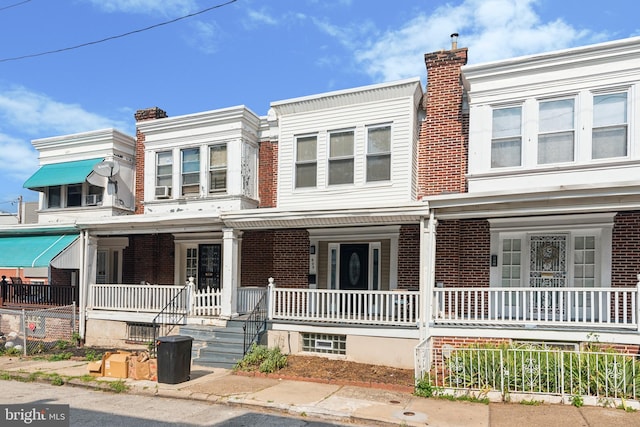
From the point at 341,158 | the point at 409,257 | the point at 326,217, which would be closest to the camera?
the point at 326,217

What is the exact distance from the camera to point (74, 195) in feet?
55.5

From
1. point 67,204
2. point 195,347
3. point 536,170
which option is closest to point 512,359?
point 536,170

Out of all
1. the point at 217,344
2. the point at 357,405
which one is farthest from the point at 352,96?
the point at 357,405

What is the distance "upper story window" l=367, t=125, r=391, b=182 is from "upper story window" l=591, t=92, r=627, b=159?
4801 mm

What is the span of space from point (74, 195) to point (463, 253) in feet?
44.9

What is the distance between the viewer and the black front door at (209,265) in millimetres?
16062

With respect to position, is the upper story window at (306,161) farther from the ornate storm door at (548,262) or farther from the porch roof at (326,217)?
the ornate storm door at (548,262)

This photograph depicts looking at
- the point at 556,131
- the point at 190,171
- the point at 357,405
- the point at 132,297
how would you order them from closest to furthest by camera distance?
the point at 357,405 < the point at 556,131 < the point at 132,297 < the point at 190,171

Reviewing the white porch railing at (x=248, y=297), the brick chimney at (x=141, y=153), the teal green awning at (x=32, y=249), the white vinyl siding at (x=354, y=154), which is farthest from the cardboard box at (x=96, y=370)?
the brick chimney at (x=141, y=153)

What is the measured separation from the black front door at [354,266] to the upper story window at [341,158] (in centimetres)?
209

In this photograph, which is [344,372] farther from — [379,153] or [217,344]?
[379,153]

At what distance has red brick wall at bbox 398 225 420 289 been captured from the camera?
1257 cm

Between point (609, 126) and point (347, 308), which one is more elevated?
point (609, 126)

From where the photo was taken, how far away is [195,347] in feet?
39.1
